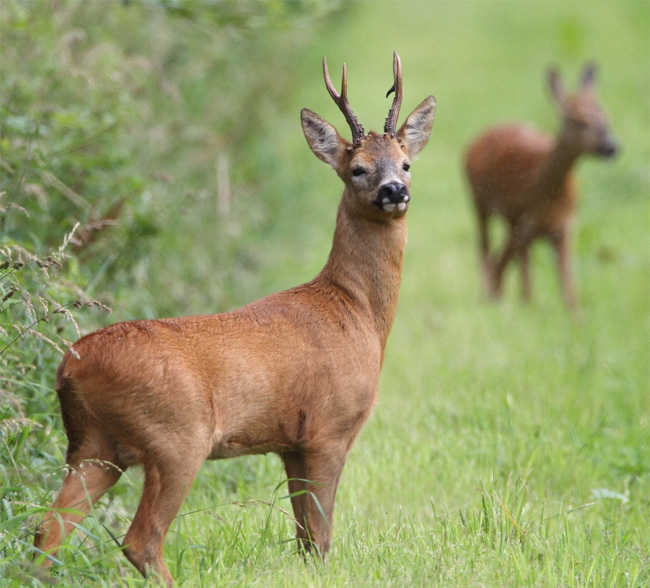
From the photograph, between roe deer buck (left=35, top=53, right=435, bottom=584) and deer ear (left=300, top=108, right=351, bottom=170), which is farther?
deer ear (left=300, top=108, right=351, bottom=170)

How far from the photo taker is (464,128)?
15766 millimetres

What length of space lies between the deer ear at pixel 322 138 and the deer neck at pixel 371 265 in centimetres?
28

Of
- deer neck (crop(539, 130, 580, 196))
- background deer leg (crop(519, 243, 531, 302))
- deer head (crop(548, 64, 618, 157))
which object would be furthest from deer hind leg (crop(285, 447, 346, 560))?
deer head (crop(548, 64, 618, 157))

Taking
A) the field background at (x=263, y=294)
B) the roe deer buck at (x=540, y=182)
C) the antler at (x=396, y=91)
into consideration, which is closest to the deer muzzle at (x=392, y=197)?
the antler at (x=396, y=91)

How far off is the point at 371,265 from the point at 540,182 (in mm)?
5474

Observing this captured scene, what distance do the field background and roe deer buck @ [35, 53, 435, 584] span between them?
0.44 ft

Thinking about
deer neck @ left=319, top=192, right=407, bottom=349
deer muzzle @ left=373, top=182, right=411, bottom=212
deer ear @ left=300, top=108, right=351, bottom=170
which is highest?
deer ear @ left=300, top=108, right=351, bottom=170

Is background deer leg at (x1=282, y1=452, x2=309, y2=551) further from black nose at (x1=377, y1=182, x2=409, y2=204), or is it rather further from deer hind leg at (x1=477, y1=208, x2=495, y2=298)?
deer hind leg at (x1=477, y1=208, x2=495, y2=298)

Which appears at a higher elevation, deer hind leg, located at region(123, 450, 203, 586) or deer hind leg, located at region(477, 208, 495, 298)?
deer hind leg, located at region(477, 208, 495, 298)

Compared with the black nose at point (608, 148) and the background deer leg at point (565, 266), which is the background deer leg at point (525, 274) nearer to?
the background deer leg at point (565, 266)

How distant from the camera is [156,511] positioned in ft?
11.4

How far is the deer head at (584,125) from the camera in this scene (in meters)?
9.54

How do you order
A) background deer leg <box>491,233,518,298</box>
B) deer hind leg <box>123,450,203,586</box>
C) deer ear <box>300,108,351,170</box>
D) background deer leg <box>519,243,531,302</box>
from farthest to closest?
background deer leg <box>491,233,518,298</box>
background deer leg <box>519,243,531,302</box>
deer ear <box>300,108,351,170</box>
deer hind leg <box>123,450,203,586</box>

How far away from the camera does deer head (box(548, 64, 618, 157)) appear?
31.3 ft
